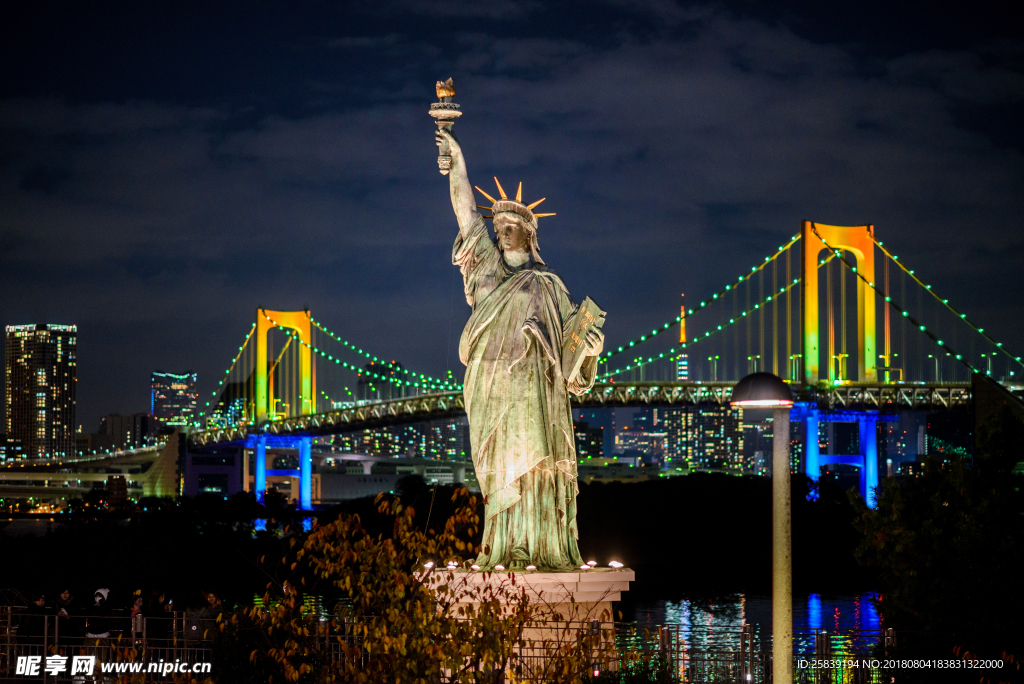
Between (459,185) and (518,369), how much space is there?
1703mm

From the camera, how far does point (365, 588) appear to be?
24.6 feet

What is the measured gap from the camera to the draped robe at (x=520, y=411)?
9.43 meters

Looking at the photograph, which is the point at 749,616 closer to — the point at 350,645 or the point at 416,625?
the point at 350,645

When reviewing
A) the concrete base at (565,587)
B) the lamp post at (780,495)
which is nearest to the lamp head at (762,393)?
the lamp post at (780,495)

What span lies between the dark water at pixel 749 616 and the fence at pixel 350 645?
785 centimetres

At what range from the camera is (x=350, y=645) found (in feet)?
29.3

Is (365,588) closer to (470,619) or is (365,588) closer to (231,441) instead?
(470,619)

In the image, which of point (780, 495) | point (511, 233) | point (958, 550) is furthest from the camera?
point (958, 550)

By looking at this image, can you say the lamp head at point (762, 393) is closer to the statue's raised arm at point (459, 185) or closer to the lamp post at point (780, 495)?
the lamp post at point (780, 495)

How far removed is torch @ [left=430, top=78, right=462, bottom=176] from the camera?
9.75 m

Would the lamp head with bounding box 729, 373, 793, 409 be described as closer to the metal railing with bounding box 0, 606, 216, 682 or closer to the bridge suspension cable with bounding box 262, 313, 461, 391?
the metal railing with bounding box 0, 606, 216, 682

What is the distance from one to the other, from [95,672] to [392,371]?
57552mm

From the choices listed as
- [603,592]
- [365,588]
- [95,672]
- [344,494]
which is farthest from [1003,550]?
[344,494]

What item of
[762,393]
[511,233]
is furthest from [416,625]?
[511,233]
